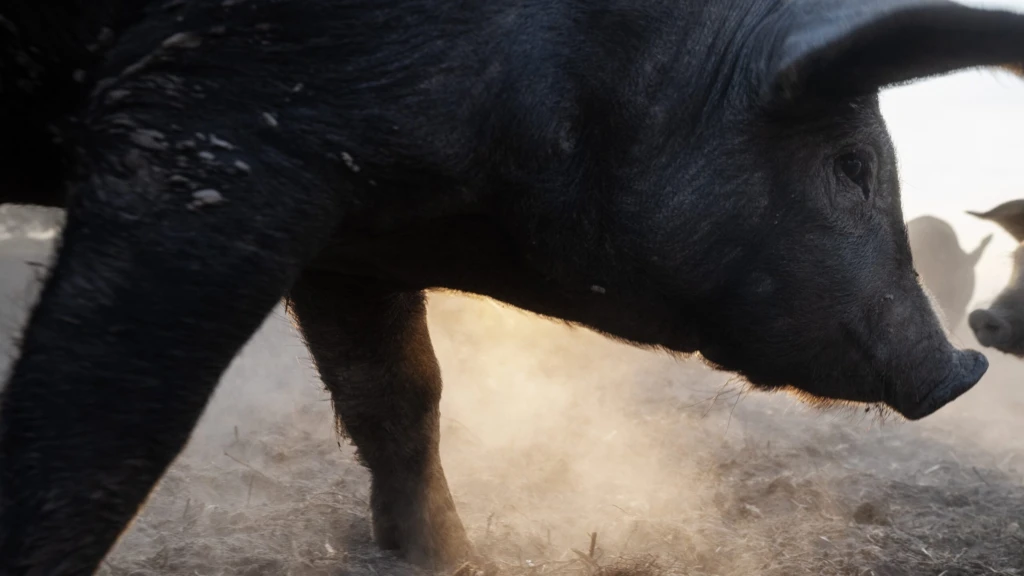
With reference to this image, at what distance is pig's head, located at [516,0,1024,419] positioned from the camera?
7.37 ft

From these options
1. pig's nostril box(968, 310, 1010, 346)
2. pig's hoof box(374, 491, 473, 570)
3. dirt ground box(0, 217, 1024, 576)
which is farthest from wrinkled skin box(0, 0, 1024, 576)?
pig's nostril box(968, 310, 1010, 346)

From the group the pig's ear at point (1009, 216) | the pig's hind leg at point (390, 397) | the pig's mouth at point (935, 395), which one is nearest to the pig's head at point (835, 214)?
the pig's mouth at point (935, 395)

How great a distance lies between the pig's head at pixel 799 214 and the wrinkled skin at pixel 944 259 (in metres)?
14.1

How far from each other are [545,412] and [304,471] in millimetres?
2037

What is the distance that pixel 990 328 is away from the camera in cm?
661

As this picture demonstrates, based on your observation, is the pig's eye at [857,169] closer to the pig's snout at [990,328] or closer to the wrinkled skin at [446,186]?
the wrinkled skin at [446,186]

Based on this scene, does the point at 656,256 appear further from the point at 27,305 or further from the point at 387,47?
the point at 27,305

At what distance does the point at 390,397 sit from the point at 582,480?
1.95 m

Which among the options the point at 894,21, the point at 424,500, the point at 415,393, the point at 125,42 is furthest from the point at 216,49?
the point at 424,500

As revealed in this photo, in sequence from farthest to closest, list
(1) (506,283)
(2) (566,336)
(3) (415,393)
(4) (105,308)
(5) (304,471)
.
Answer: (2) (566,336), (5) (304,471), (3) (415,393), (1) (506,283), (4) (105,308)

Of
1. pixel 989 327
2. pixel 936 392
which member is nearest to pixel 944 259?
pixel 989 327

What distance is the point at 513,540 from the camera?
4062 millimetres

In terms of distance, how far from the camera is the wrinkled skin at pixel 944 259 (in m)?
16.0

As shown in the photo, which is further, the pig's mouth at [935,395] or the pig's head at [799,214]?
the pig's mouth at [935,395]
